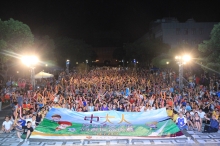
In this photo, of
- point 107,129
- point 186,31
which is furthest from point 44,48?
point 186,31

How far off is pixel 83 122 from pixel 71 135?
1.34 meters

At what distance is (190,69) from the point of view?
32.4 meters

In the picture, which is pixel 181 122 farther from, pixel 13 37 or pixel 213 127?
pixel 13 37

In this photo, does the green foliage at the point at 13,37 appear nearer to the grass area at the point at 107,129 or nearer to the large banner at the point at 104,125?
the large banner at the point at 104,125

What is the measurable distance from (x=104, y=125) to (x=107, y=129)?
50cm

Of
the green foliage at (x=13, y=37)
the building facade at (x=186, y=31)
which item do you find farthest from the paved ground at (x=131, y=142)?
the building facade at (x=186, y=31)

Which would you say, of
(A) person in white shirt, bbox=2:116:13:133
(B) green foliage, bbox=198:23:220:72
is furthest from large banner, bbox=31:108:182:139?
(B) green foliage, bbox=198:23:220:72

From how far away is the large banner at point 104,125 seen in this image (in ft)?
31.7

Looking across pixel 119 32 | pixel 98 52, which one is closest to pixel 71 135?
pixel 98 52

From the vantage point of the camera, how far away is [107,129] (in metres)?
10.2

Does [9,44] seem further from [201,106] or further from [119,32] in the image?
[119,32]

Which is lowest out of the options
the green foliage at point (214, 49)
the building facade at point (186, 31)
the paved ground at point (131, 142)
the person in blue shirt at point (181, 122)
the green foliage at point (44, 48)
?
the paved ground at point (131, 142)

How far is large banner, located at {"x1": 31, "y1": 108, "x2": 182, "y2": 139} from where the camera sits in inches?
381

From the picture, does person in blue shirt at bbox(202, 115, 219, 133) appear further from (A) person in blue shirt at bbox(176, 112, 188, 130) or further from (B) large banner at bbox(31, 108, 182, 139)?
(B) large banner at bbox(31, 108, 182, 139)
